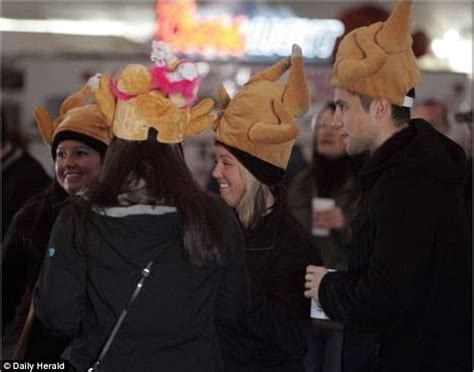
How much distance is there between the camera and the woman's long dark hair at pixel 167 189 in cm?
252

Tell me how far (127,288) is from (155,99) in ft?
1.63

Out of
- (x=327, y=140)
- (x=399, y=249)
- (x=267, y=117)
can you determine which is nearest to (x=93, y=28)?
(x=327, y=140)

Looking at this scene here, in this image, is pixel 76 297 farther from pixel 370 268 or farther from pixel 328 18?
pixel 328 18

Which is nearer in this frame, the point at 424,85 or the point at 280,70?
the point at 280,70

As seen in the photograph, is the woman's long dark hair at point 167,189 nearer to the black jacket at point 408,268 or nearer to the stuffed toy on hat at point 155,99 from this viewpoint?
the stuffed toy on hat at point 155,99

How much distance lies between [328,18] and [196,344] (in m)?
8.01

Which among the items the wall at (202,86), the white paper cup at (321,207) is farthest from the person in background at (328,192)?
the wall at (202,86)

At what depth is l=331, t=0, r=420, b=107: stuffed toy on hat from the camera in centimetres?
284

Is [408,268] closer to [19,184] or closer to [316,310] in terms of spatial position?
[316,310]

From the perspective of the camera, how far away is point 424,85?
8.73m

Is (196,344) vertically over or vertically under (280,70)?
under

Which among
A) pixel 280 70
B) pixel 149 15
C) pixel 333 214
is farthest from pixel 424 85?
pixel 280 70

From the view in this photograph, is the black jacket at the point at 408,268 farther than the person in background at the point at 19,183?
No

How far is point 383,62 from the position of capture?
2.88 m
